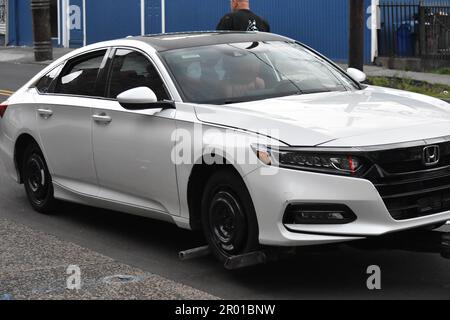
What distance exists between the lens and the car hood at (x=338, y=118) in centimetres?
509

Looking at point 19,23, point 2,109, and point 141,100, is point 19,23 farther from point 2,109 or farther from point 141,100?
point 141,100

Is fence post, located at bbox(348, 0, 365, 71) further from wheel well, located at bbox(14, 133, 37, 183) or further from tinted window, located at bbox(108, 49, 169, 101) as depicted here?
tinted window, located at bbox(108, 49, 169, 101)

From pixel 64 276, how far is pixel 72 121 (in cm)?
168

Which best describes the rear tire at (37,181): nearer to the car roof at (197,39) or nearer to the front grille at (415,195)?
the car roof at (197,39)

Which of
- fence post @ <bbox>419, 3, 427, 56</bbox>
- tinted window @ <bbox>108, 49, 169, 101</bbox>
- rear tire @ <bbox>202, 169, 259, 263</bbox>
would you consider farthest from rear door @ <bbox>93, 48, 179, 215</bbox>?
fence post @ <bbox>419, 3, 427, 56</bbox>

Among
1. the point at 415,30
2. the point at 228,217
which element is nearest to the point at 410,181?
the point at 228,217

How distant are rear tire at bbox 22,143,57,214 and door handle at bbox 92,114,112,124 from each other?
3.47 ft

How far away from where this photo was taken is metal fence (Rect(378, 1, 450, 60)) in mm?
20062

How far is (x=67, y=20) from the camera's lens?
30469 mm

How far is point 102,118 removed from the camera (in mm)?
6535

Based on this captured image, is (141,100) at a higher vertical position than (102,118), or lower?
higher

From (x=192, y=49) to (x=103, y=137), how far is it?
0.99 meters

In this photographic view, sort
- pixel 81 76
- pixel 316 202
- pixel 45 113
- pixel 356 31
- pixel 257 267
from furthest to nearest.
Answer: pixel 356 31, pixel 45 113, pixel 81 76, pixel 257 267, pixel 316 202

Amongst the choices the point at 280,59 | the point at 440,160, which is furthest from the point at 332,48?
the point at 440,160
